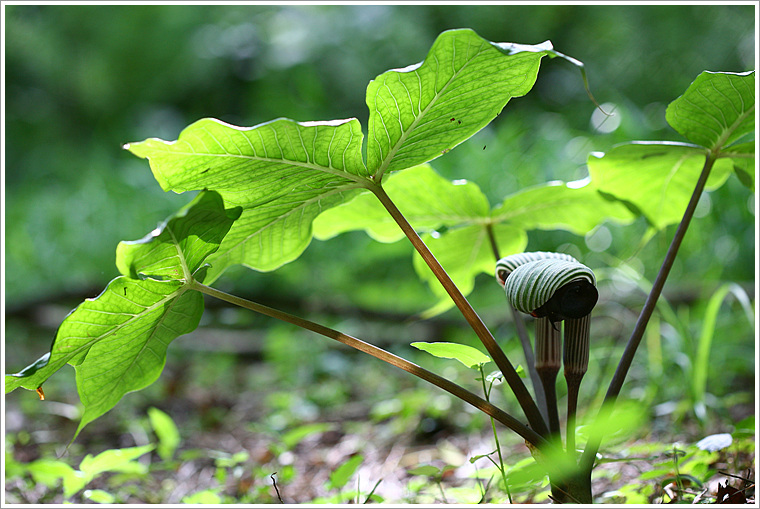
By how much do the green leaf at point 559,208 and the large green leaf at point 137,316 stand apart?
372 mm

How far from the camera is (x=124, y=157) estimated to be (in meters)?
2.70

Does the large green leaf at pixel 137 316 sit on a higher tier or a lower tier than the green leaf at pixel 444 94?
lower

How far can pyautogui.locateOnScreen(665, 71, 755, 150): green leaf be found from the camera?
0.44 metres

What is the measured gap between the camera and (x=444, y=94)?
400 mm

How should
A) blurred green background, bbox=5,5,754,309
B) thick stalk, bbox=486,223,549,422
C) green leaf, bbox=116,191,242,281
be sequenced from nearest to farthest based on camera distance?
green leaf, bbox=116,191,242,281, thick stalk, bbox=486,223,549,422, blurred green background, bbox=5,5,754,309

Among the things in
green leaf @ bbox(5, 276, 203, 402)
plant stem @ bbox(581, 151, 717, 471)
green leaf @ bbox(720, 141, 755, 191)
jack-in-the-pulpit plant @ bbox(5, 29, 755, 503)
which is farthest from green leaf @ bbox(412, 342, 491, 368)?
green leaf @ bbox(720, 141, 755, 191)

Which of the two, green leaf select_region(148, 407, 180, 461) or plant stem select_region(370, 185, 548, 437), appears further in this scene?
green leaf select_region(148, 407, 180, 461)

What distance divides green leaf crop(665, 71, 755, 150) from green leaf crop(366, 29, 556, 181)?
18 centimetres

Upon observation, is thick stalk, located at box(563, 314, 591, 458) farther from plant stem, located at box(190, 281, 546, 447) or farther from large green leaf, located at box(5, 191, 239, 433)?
large green leaf, located at box(5, 191, 239, 433)

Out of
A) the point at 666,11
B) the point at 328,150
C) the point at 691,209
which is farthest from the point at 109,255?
the point at 666,11

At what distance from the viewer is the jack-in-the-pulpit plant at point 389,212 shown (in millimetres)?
380

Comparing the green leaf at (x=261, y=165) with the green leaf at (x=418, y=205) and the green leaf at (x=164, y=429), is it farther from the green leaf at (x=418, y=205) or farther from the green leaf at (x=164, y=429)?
the green leaf at (x=164, y=429)

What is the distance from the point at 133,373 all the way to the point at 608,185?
534 millimetres

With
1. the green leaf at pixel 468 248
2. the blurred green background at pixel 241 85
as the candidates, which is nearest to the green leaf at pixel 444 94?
the green leaf at pixel 468 248
